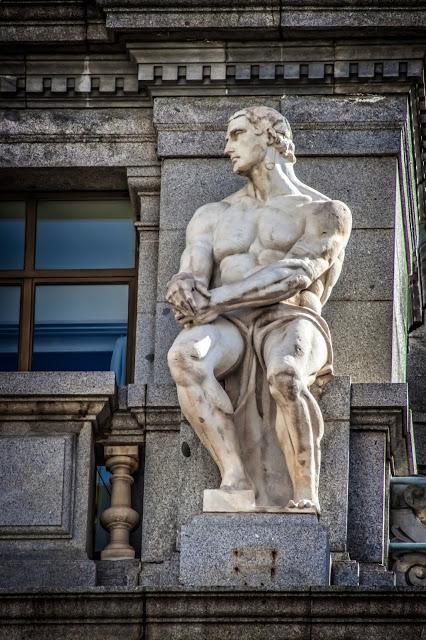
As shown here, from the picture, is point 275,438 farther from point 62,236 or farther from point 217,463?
point 62,236

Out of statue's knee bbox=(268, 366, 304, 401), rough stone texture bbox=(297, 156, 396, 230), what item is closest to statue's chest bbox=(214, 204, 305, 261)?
rough stone texture bbox=(297, 156, 396, 230)

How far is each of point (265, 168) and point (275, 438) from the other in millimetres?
2193

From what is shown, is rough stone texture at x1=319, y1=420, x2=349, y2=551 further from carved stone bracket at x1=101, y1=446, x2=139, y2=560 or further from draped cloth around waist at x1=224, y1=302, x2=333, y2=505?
carved stone bracket at x1=101, y1=446, x2=139, y2=560

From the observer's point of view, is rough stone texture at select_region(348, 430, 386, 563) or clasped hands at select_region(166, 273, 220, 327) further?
rough stone texture at select_region(348, 430, 386, 563)

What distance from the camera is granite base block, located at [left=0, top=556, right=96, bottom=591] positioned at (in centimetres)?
2469

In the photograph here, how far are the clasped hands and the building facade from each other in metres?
0.90

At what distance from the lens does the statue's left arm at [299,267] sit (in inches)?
972

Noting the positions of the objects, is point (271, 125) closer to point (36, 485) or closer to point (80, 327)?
point (80, 327)

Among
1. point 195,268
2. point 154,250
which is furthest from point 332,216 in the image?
point 154,250

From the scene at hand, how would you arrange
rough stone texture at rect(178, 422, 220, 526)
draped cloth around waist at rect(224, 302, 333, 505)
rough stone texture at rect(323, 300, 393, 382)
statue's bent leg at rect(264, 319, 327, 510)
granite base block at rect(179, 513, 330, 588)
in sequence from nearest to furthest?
1. granite base block at rect(179, 513, 330, 588)
2. statue's bent leg at rect(264, 319, 327, 510)
3. draped cloth around waist at rect(224, 302, 333, 505)
4. rough stone texture at rect(178, 422, 220, 526)
5. rough stone texture at rect(323, 300, 393, 382)

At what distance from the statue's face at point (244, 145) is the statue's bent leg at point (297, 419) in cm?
164

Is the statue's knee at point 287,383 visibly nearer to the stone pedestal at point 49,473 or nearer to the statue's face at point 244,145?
the stone pedestal at point 49,473

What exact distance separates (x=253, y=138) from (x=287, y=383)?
7.20ft

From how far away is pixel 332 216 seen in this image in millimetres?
25031
